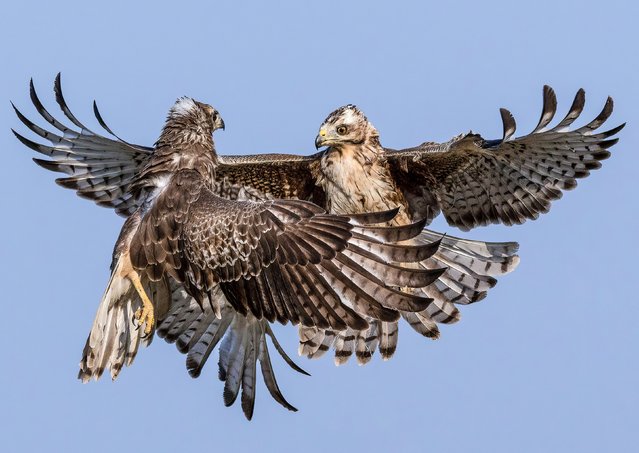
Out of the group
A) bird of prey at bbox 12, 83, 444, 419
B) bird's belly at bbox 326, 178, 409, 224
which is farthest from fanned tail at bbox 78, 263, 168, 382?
bird's belly at bbox 326, 178, 409, 224

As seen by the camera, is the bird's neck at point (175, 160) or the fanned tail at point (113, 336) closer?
the fanned tail at point (113, 336)

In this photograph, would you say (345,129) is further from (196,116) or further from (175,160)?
(175,160)

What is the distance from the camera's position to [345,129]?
44.4 feet

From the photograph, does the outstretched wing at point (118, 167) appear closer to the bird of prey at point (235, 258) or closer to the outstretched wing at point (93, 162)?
the outstretched wing at point (93, 162)

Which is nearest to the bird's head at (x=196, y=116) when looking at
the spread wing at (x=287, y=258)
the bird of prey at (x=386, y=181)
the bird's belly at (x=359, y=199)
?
the bird of prey at (x=386, y=181)

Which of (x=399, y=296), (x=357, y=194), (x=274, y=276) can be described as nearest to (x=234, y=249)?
(x=274, y=276)

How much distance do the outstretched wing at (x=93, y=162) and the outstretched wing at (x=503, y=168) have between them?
266 cm

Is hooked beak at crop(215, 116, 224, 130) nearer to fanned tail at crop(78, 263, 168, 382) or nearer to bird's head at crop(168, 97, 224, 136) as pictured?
bird's head at crop(168, 97, 224, 136)

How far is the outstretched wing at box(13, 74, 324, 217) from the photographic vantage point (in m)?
13.9

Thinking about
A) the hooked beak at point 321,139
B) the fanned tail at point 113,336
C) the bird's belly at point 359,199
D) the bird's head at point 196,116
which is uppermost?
the bird's head at point 196,116

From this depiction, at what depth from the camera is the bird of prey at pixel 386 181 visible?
43.6ft

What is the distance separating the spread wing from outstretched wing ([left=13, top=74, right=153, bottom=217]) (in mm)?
2616

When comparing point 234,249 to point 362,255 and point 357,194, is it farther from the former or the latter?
point 357,194

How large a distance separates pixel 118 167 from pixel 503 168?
385cm
